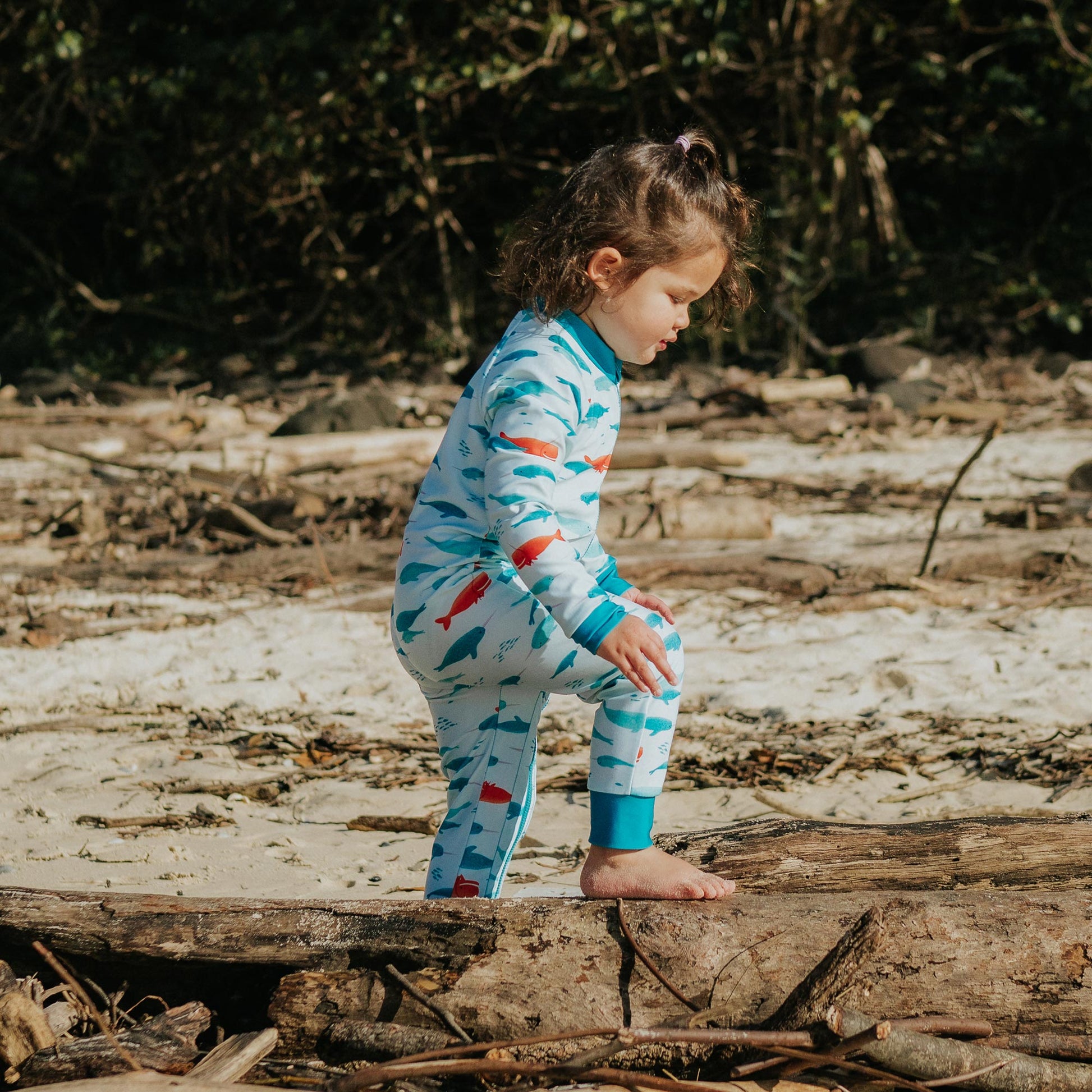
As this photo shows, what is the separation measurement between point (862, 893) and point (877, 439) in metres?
7.35

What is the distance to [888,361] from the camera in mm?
11914

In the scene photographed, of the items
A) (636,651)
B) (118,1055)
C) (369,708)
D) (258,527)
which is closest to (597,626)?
(636,651)

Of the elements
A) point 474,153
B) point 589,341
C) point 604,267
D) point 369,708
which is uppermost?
point 474,153

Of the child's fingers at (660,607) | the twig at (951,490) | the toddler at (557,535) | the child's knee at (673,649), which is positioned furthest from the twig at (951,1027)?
the twig at (951,490)

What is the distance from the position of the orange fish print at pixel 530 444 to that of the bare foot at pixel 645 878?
0.69 meters

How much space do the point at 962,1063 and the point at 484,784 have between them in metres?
0.98

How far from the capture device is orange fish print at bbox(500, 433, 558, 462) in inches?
83.0

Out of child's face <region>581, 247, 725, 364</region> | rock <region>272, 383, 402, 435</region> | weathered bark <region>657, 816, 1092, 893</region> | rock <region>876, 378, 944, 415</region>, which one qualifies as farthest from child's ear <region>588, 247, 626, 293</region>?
rock <region>876, 378, 944, 415</region>

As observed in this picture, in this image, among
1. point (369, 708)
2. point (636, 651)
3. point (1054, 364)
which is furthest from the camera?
point (1054, 364)

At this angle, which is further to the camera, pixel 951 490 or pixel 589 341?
pixel 951 490

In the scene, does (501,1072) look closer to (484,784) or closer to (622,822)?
(622,822)

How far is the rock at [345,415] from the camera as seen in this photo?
29.2 ft

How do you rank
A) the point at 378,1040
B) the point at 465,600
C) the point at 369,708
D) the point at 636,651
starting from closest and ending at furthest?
the point at 378,1040 → the point at 636,651 → the point at 465,600 → the point at 369,708

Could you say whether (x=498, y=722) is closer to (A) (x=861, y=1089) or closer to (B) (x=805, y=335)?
(A) (x=861, y=1089)
